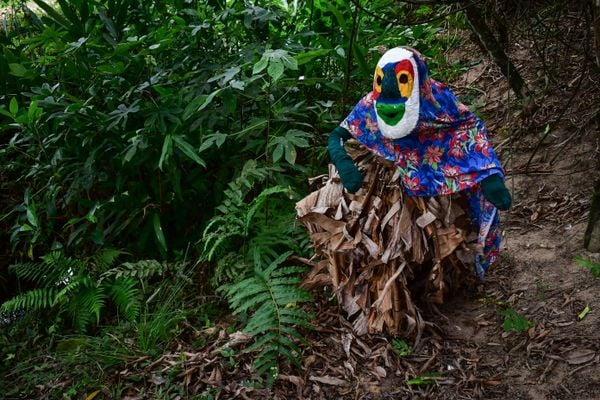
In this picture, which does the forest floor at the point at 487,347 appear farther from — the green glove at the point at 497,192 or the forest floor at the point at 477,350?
the green glove at the point at 497,192

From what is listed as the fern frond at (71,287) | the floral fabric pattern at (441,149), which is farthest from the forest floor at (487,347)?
the fern frond at (71,287)

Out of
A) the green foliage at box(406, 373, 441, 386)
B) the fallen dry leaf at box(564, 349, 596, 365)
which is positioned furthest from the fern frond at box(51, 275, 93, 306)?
the fallen dry leaf at box(564, 349, 596, 365)

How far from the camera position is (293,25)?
12.0 ft

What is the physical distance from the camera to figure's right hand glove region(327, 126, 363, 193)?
2457 mm

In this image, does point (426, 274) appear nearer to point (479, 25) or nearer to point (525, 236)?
point (525, 236)

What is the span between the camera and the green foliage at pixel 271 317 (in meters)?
2.41

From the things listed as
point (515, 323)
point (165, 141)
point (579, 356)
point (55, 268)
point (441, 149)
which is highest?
point (165, 141)

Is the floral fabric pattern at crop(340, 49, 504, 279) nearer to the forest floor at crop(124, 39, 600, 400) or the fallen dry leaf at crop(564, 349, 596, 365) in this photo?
the forest floor at crop(124, 39, 600, 400)

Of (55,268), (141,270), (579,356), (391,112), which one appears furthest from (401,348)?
(55,268)

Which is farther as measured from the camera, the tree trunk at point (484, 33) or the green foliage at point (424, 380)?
the tree trunk at point (484, 33)

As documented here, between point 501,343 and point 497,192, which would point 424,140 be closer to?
point 497,192

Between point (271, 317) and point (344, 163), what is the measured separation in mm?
741

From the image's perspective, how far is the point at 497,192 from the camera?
2320 millimetres

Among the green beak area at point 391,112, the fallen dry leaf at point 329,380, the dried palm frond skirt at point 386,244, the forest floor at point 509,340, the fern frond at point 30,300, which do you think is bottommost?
the forest floor at point 509,340
